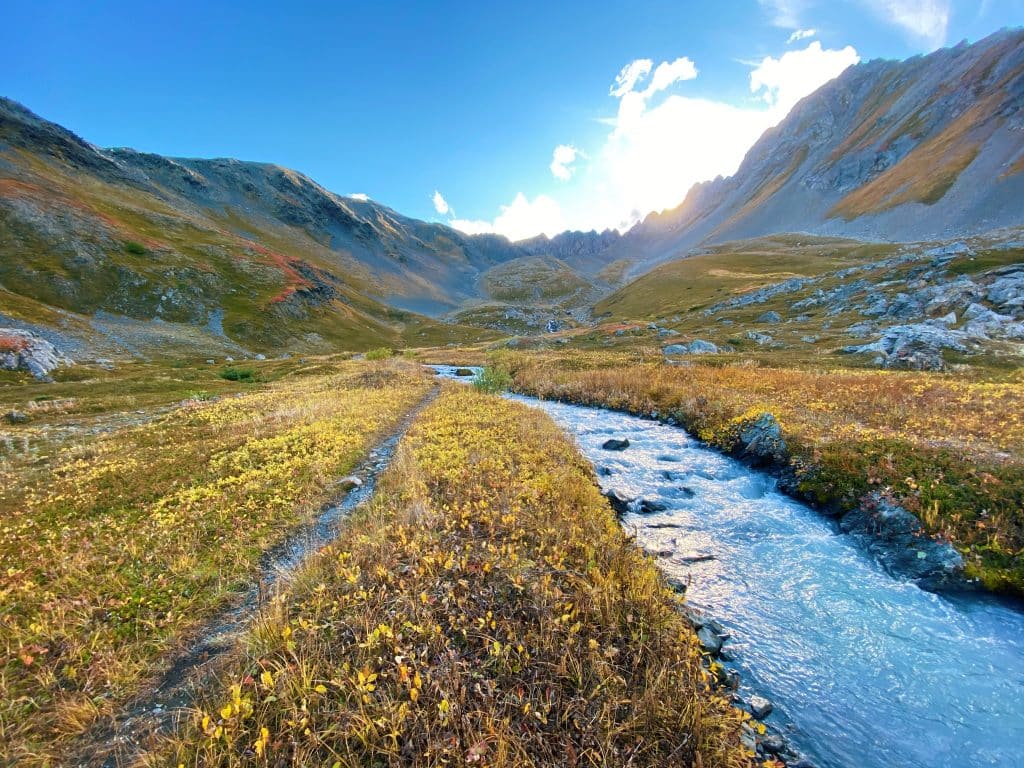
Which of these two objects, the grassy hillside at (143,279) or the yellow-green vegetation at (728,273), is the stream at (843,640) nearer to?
the grassy hillside at (143,279)

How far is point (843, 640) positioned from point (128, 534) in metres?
17.9

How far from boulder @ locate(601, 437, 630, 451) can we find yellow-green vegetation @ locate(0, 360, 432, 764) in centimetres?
1236

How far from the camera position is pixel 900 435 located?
53.6 feet

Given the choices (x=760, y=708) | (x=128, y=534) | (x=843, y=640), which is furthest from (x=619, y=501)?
(x=128, y=534)

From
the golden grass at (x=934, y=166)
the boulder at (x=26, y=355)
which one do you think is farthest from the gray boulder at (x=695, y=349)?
the golden grass at (x=934, y=166)

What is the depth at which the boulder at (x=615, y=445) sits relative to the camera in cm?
2205

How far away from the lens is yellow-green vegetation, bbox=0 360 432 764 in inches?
261

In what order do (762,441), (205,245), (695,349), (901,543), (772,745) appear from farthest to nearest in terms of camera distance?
(205,245)
(695,349)
(762,441)
(901,543)
(772,745)

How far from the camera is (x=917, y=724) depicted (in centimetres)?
715

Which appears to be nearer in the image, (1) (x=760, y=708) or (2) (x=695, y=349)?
(1) (x=760, y=708)

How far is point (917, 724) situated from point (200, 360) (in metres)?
89.5

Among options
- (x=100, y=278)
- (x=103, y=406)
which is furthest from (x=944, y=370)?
(x=100, y=278)

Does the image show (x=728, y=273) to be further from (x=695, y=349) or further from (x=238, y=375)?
(x=238, y=375)

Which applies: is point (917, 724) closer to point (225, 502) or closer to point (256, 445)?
point (225, 502)
